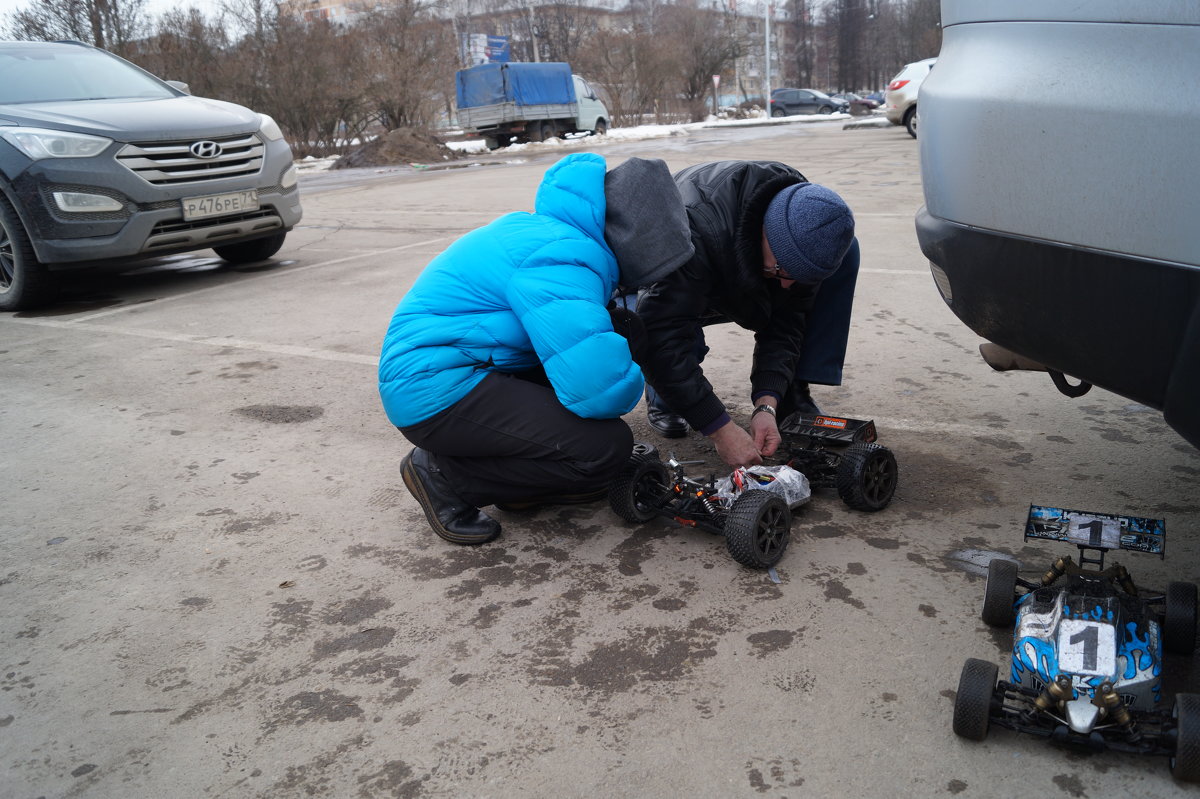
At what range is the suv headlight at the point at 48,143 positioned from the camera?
6.02 metres

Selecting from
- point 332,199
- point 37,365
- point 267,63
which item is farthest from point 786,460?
point 267,63

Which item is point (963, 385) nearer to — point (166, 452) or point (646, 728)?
point (646, 728)

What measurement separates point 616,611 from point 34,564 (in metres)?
1.91

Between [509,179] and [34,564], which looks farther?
[509,179]

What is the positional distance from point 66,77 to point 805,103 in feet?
152

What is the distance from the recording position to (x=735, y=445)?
291 centimetres

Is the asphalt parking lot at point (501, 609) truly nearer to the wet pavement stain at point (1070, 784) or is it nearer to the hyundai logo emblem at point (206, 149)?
the wet pavement stain at point (1070, 784)

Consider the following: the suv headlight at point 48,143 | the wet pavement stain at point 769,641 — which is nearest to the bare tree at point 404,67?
the suv headlight at point 48,143

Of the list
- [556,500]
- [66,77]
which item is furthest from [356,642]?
[66,77]

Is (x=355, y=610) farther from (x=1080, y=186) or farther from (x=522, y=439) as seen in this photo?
(x=1080, y=186)

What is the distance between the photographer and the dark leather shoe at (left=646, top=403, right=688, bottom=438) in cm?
376

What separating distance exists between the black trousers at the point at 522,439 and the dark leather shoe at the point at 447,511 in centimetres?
8

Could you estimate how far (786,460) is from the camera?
130 inches

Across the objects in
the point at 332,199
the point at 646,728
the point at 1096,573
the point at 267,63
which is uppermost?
the point at 267,63
